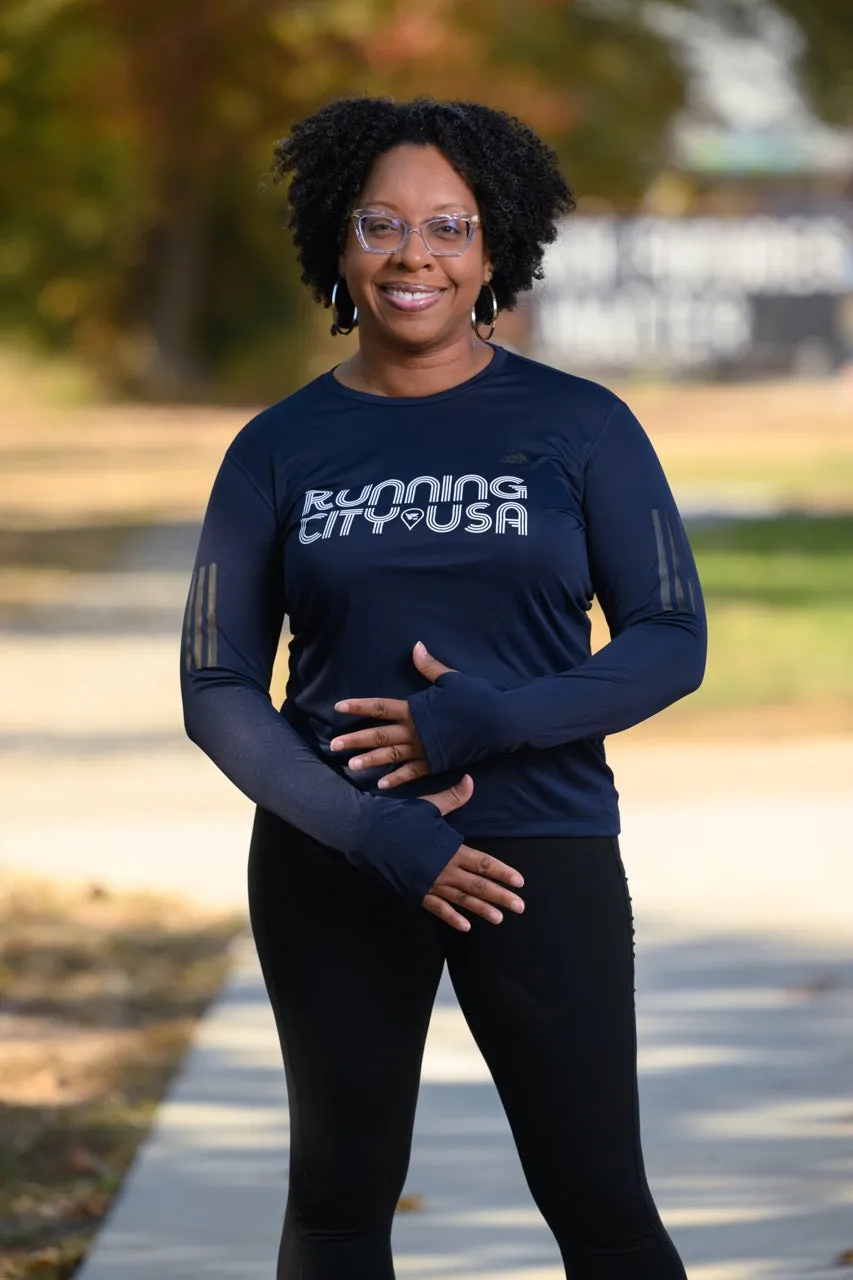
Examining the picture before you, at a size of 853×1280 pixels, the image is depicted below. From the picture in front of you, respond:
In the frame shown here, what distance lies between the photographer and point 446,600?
2.92 metres

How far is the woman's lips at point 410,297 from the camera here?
10.0ft

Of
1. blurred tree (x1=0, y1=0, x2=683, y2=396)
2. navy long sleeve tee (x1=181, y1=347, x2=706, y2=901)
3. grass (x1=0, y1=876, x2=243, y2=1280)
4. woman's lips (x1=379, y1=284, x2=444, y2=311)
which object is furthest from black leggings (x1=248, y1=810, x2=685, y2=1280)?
blurred tree (x1=0, y1=0, x2=683, y2=396)

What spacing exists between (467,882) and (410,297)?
77cm

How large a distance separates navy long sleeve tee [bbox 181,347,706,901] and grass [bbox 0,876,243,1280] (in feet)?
5.91

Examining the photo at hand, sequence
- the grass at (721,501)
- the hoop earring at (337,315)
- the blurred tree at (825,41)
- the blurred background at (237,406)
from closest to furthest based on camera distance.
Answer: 1. the hoop earring at (337,315)
2. the blurred background at (237,406)
3. the grass at (721,501)
4. the blurred tree at (825,41)

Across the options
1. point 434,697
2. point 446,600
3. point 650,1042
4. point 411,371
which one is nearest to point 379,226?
point 411,371

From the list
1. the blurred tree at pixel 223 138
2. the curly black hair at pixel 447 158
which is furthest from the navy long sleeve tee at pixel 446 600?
the blurred tree at pixel 223 138

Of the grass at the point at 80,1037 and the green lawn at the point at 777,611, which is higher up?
the green lawn at the point at 777,611

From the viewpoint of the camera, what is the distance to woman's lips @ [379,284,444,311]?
305cm

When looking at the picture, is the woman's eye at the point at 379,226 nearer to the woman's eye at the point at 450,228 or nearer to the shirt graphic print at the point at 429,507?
the woman's eye at the point at 450,228

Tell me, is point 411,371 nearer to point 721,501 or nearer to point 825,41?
point 721,501

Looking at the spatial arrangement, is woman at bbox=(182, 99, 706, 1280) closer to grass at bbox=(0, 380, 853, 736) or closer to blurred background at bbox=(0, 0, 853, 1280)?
blurred background at bbox=(0, 0, 853, 1280)

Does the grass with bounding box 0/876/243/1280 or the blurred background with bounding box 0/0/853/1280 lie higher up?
the blurred background with bounding box 0/0/853/1280

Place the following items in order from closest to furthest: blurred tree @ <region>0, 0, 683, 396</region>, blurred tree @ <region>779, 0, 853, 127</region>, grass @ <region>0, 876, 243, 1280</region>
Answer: grass @ <region>0, 876, 243, 1280</region>, blurred tree @ <region>779, 0, 853, 127</region>, blurred tree @ <region>0, 0, 683, 396</region>
